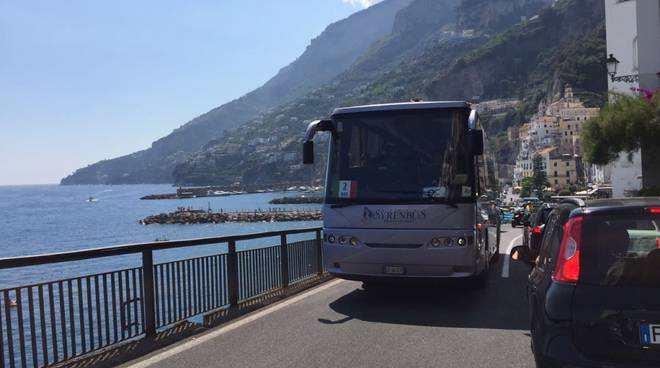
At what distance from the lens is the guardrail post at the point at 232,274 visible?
856 centimetres

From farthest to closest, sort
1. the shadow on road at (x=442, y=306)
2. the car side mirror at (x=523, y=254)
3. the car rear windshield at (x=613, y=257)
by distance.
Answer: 1. the shadow on road at (x=442, y=306)
2. the car side mirror at (x=523, y=254)
3. the car rear windshield at (x=613, y=257)

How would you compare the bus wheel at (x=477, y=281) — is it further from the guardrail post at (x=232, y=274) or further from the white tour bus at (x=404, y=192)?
the guardrail post at (x=232, y=274)

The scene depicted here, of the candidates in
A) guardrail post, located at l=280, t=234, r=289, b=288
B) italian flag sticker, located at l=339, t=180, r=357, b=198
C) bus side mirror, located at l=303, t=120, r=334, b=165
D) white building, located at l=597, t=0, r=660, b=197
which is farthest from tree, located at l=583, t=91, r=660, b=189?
italian flag sticker, located at l=339, t=180, r=357, b=198

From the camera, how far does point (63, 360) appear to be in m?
5.64

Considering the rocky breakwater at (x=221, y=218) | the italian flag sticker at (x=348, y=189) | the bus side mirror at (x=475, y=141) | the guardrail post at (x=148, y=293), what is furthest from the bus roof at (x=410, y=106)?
the rocky breakwater at (x=221, y=218)

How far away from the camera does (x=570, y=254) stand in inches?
150

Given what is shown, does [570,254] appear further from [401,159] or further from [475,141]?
[401,159]

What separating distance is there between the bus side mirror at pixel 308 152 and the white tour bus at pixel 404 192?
2 cm

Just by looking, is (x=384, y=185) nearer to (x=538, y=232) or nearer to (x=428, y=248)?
(x=428, y=248)

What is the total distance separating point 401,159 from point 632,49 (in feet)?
109

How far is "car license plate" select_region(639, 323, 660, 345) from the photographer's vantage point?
3484 millimetres

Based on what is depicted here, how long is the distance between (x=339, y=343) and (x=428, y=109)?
3.77m

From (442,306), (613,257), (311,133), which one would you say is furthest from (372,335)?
(613,257)

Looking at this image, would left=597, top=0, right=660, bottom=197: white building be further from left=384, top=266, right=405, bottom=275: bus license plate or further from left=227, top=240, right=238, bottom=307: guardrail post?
left=227, top=240, right=238, bottom=307: guardrail post
